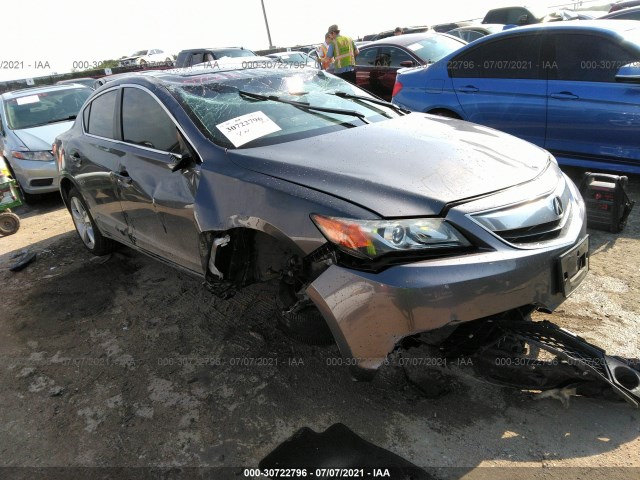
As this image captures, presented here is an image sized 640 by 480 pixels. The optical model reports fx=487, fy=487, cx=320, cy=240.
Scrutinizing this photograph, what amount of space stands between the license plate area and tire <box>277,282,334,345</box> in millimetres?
1118

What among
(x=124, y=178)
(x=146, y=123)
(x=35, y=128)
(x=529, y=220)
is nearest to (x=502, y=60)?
(x=529, y=220)

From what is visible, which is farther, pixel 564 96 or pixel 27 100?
pixel 27 100

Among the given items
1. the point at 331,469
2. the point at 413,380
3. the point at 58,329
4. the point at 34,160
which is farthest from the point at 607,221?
the point at 34,160

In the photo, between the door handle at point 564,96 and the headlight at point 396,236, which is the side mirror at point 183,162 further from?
the door handle at point 564,96

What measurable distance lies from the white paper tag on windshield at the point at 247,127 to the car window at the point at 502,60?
345 centimetres

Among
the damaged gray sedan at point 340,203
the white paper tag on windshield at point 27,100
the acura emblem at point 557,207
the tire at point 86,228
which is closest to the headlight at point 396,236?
→ the damaged gray sedan at point 340,203

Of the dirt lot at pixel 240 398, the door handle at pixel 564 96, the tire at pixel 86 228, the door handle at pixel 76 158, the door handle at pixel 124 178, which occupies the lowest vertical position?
the dirt lot at pixel 240 398

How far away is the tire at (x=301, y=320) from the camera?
2.45 m

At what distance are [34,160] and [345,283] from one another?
6398mm

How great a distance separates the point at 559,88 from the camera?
4855 mm

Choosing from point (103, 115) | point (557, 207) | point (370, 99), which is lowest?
point (557, 207)

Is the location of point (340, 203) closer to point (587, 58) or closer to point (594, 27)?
point (587, 58)

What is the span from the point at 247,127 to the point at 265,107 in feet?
1.01

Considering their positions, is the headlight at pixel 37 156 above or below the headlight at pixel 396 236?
below
